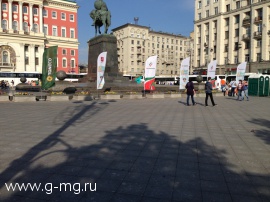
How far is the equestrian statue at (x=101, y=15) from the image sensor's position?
24719 millimetres

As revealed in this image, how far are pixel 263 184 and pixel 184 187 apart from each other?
1301mm

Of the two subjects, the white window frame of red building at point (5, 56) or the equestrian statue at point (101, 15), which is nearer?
the equestrian statue at point (101, 15)

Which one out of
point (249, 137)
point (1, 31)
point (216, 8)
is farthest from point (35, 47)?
point (249, 137)

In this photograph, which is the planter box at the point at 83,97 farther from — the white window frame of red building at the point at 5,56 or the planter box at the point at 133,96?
the white window frame of red building at the point at 5,56

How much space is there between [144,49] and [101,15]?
7261 centimetres

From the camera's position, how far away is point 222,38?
62469 mm

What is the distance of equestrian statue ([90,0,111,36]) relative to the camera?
24719mm

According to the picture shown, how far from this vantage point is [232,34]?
60.2 m

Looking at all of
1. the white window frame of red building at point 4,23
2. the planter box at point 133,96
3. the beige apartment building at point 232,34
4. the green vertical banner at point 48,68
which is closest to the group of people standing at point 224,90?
the planter box at point 133,96

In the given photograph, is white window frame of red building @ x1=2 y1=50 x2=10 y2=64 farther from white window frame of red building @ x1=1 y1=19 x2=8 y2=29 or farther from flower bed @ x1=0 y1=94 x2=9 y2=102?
flower bed @ x1=0 y1=94 x2=9 y2=102

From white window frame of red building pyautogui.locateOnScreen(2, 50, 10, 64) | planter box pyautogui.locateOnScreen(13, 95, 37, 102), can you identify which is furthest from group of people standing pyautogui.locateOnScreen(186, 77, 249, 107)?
white window frame of red building pyautogui.locateOnScreen(2, 50, 10, 64)

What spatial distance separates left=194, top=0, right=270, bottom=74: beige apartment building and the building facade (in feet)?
124

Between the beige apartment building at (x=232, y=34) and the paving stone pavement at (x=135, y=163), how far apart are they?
52.1 meters

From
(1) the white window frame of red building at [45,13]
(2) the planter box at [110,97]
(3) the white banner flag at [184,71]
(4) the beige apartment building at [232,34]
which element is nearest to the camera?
(2) the planter box at [110,97]
